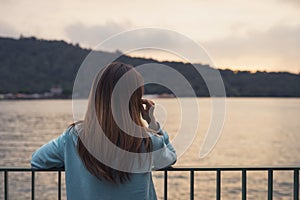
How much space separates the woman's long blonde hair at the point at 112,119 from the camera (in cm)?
198

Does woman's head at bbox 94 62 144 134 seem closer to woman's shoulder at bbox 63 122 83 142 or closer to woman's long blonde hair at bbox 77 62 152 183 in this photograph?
woman's long blonde hair at bbox 77 62 152 183

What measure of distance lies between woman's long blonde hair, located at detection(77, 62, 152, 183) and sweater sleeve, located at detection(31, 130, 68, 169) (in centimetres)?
13

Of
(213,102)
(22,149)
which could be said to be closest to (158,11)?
(22,149)

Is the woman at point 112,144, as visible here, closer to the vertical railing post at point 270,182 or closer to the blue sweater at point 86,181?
the blue sweater at point 86,181

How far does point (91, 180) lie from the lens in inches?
80.4

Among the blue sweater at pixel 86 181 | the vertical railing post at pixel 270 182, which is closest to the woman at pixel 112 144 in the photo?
the blue sweater at pixel 86 181

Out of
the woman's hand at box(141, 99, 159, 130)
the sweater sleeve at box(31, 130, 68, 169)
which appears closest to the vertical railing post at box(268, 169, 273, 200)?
the woman's hand at box(141, 99, 159, 130)

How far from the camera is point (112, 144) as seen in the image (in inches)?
78.2

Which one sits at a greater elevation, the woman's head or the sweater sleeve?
the woman's head

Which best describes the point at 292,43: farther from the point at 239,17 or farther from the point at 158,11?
the point at 158,11

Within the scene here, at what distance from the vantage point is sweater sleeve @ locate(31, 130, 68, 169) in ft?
6.90

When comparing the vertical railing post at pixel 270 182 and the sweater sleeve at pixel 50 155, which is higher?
the sweater sleeve at pixel 50 155

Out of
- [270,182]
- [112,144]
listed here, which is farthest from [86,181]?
[270,182]

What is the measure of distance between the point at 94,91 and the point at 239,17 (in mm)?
53453
